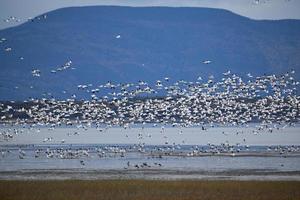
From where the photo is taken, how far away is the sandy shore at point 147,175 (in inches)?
1852

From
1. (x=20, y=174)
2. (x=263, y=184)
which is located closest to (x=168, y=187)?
(x=263, y=184)

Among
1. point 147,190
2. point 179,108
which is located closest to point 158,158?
point 147,190

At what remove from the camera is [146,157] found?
63.3 metres

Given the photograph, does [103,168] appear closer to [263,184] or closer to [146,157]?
[146,157]

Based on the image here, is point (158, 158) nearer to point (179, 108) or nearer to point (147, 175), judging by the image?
point (147, 175)

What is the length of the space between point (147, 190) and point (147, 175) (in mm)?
7813

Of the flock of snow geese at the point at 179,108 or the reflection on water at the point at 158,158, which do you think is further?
the flock of snow geese at the point at 179,108

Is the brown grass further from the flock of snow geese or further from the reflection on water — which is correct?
the flock of snow geese

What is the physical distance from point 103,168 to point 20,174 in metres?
6.32

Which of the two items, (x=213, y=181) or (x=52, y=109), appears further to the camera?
(x=52, y=109)

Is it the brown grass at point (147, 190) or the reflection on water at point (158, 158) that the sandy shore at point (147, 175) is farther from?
the brown grass at point (147, 190)

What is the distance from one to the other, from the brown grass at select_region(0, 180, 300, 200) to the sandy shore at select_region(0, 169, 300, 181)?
2671 mm

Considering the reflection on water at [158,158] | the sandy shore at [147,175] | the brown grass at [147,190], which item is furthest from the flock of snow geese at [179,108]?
the brown grass at [147,190]

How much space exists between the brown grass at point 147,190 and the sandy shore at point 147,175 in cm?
267
